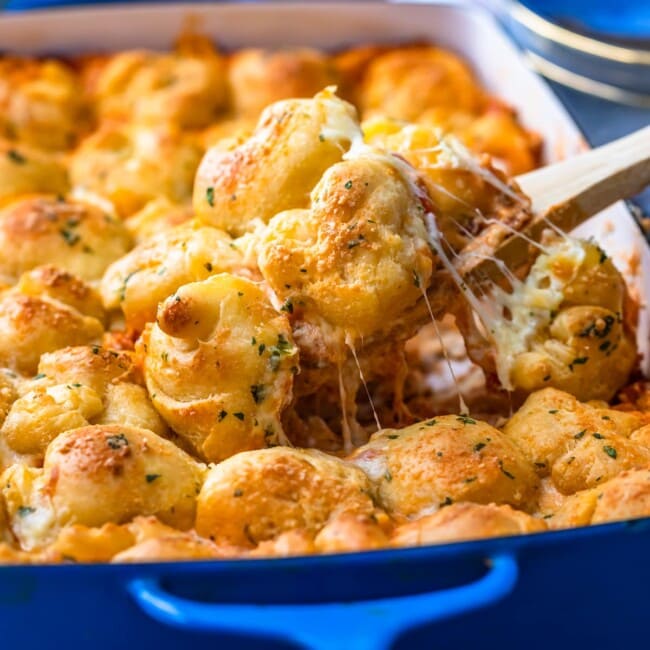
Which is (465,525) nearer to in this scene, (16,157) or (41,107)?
(16,157)

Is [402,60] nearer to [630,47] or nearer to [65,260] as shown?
[630,47]

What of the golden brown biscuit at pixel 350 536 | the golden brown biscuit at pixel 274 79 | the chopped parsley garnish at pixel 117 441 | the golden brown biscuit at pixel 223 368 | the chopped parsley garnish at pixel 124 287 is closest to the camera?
the golden brown biscuit at pixel 350 536

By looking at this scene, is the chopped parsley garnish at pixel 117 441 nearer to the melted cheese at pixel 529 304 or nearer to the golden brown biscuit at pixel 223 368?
the golden brown biscuit at pixel 223 368

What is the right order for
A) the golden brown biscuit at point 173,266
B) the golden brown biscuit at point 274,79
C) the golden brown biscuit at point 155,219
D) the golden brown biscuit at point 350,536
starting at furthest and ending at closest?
the golden brown biscuit at point 274,79 < the golden brown biscuit at point 155,219 < the golden brown biscuit at point 173,266 < the golden brown biscuit at point 350,536

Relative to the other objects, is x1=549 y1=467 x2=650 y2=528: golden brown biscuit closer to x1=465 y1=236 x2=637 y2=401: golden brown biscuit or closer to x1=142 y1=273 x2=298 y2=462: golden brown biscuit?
x1=465 y1=236 x2=637 y2=401: golden brown biscuit

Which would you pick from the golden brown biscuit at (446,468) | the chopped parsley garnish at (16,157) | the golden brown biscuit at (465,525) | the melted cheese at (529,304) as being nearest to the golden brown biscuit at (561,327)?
the melted cheese at (529,304)

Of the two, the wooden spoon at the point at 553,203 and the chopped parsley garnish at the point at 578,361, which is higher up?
the wooden spoon at the point at 553,203

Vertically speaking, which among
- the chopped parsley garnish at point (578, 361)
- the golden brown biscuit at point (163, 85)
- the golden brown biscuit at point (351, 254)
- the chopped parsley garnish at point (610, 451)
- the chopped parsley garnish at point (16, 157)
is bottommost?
the chopped parsley garnish at point (16, 157)
